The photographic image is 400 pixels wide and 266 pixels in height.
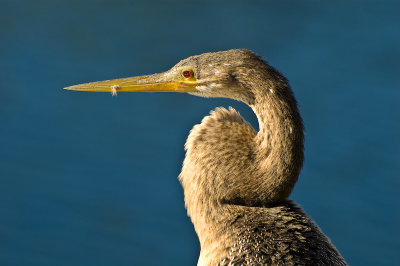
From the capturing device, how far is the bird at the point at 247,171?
354cm

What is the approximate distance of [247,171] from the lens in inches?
144

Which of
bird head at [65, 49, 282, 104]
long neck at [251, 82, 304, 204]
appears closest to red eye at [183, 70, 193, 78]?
bird head at [65, 49, 282, 104]

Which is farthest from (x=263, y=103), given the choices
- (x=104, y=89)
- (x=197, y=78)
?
(x=104, y=89)

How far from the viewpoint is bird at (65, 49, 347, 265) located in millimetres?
3545

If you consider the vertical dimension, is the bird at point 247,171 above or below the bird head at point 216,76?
below

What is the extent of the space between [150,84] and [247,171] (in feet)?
2.55

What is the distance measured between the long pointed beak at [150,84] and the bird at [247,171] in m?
0.01

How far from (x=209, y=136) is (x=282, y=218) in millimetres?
582

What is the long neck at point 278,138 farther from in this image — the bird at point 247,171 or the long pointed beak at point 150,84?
the long pointed beak at point 150,84

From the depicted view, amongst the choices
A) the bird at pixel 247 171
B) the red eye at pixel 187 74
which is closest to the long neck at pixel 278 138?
the bird at pixel 247 171

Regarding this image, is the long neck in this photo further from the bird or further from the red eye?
the red eye

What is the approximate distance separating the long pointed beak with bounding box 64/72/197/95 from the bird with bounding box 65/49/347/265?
1cm

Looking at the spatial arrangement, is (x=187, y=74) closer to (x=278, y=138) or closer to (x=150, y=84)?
(x=150, y=84)

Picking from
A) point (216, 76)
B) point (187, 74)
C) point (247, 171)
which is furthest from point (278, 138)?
point (187, 74)
